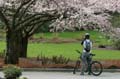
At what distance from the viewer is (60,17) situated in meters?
27.4

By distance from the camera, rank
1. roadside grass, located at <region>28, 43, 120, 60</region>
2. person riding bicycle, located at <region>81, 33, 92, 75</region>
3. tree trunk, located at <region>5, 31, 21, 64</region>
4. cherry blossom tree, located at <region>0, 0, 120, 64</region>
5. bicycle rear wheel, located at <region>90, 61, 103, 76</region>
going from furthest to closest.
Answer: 1. roadside grass, located at <region>28, 43, 120, 60</region>
2. tree trunk, located at <region>5, 31, 21, 64</region>
3. cherry blossom tree, located at <region>0, 0, 120, 64</region>
4. bicycle rear wheel, located at <region>90, 61, 103, 76</region>
5. person riding bicycle, located at <region>81, 33, 92, 75</region>

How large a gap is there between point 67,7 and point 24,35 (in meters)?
6.13

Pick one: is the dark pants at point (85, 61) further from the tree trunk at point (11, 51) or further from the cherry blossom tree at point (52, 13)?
the tree trunk at point (11, 51)

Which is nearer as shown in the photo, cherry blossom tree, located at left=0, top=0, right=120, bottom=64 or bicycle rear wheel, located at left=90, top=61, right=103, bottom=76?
bicycle rear wheel, located at left=90, top=61, right=103, bottom=76

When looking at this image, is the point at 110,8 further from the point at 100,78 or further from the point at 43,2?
the point at 100,78

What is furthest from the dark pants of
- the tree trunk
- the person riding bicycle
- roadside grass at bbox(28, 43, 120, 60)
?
roadside grass at bbox(28, 43, 120, 60)

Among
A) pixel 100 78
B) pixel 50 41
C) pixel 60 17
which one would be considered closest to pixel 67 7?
pixel 60 17

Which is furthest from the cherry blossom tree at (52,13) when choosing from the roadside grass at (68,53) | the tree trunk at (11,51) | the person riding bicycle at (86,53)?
the roadside grass at (68,53)

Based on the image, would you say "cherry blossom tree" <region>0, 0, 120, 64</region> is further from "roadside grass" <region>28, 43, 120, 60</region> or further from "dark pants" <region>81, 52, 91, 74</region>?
"roadside grass" <region>28, 43, 120, 60</region>

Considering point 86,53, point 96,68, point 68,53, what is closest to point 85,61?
point 86,53

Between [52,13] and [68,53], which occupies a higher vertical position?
[52,13]

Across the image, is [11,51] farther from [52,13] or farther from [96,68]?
[96,68]

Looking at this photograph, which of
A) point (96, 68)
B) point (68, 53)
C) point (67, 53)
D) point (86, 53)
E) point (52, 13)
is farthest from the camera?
point (68, 53)

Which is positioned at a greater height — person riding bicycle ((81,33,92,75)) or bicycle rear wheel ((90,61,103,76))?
person riding bicycle ((81,33,92,75))
